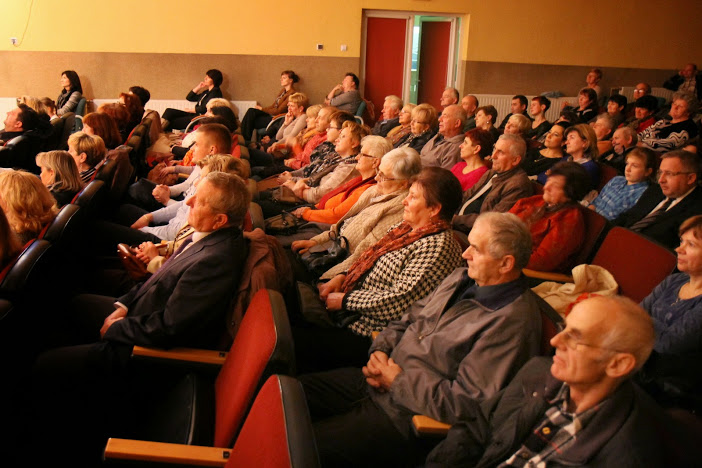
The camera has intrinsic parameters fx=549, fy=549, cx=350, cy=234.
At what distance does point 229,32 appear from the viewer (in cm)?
818

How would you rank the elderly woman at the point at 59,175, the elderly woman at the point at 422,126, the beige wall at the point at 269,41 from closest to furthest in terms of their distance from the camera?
the elderly woman at the point at 59,175 < the elderly woman at the point at 422,126 < the beige wall at the point at 269,41

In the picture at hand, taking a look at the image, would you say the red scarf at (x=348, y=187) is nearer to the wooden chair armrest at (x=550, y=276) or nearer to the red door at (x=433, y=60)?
the wooden chair armrest at (x=550, y=276)

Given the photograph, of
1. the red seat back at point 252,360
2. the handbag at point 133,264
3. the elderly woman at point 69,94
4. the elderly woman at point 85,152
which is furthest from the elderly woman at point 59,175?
the elderly woman at point 69,94

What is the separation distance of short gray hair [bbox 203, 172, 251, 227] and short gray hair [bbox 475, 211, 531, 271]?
92cm

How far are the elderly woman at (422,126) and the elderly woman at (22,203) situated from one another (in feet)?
10.7

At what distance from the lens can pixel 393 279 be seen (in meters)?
2.28

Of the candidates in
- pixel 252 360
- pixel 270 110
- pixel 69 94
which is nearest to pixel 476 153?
pixel 252 360

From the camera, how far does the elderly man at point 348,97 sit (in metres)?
7.58

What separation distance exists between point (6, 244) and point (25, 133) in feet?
11.6

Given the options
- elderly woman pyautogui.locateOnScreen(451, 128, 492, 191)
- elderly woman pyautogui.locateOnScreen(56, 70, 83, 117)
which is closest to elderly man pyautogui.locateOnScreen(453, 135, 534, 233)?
elderly woman pyautogui.locateOnScreen(451, 128, 492, 191)

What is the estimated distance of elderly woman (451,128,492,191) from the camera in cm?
384

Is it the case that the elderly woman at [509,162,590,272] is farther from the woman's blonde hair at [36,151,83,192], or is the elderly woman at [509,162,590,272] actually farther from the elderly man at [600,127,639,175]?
the woman's blonde hair at [36,151,83,192]

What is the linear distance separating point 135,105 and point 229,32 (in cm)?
281

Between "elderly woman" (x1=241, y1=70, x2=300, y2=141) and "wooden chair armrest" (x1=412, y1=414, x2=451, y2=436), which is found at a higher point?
"elderly woman" (x1=241, y1=70, x2=300, y2=141)
